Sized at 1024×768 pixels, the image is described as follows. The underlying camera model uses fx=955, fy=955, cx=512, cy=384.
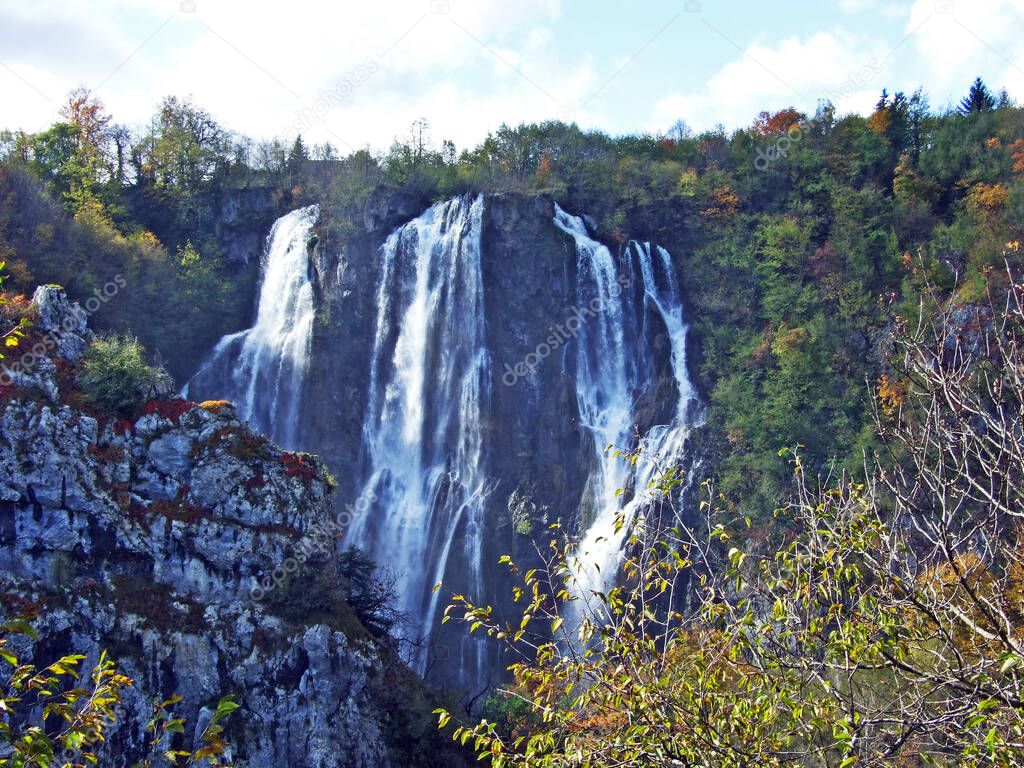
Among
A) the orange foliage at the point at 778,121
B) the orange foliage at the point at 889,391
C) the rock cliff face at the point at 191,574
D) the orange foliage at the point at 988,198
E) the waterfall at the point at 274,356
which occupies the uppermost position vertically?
the orange foliage at the point at 778,121

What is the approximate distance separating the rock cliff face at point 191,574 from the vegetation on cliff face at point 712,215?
35.0 ft

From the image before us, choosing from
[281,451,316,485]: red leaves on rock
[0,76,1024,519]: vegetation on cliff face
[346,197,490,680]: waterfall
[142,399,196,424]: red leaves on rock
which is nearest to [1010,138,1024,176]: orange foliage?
[0,76,1024,519]: vegetation on cliff face

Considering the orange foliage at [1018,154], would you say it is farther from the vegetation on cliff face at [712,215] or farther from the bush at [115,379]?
the bush at [115,379]

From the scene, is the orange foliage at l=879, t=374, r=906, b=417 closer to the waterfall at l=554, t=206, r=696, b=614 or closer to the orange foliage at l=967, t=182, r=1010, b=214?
the waterfall at l=554, t=206, r=696, b=614

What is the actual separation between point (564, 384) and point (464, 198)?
913cm

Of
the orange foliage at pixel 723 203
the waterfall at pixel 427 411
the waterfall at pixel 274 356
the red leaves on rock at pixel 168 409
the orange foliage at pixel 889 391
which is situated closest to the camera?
the red leaves on rock at pixel 168 409

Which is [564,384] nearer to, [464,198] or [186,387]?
[464,198]

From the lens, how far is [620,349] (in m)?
38.3

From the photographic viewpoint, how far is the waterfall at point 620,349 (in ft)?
115

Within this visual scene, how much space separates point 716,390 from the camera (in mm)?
36438

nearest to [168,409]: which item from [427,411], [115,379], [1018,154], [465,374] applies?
[115,379]

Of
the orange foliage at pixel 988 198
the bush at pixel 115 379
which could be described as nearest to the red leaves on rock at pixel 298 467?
the bush at pixel 115 379

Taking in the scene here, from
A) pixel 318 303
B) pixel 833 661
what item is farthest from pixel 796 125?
pixel 833 661

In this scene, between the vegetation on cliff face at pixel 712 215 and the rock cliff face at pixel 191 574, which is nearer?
the rock cliff face at pixel 191 574
